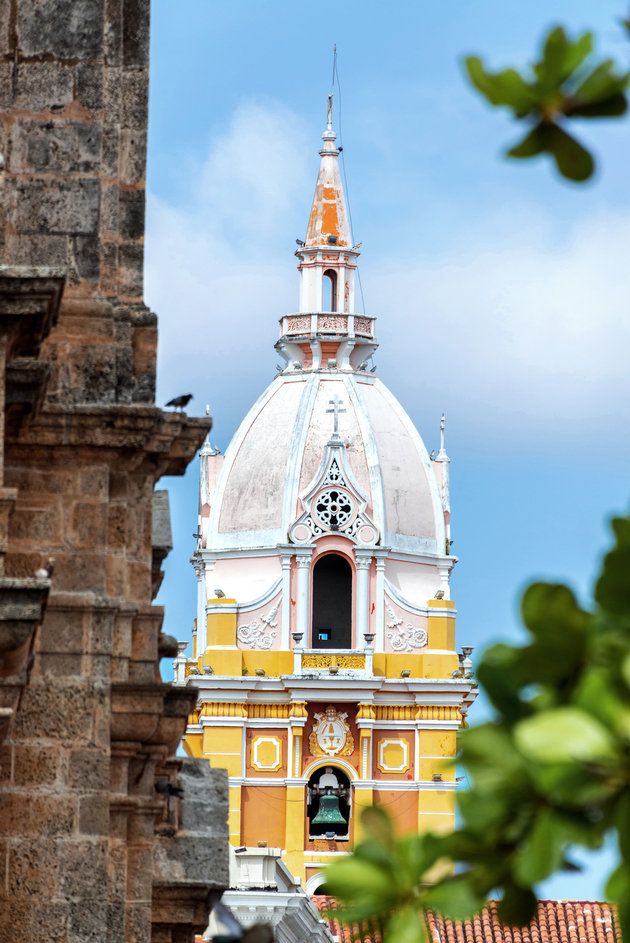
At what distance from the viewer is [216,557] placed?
62594 millimetres

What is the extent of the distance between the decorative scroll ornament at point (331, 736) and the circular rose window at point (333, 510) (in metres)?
4.16

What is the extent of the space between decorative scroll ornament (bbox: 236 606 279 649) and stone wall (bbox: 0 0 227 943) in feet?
158

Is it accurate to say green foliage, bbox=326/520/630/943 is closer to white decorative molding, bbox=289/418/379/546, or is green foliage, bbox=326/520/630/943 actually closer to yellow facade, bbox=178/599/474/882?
yellow facade, bbox=178/599/474/882

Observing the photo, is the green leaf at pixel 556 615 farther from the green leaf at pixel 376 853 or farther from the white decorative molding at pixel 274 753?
the white decorative molding at pixel 274 753

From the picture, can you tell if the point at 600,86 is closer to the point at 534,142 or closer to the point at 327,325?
→ the point at 534,142

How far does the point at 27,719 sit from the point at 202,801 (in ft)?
12.7

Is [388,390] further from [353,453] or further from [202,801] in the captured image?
[202,801]

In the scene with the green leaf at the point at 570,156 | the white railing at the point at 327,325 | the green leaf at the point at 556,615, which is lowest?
the green leaf at the point at 556,615

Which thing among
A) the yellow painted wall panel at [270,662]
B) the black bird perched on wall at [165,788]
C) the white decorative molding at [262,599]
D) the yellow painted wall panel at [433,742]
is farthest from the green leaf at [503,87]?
the white decorative molding at [262,599]

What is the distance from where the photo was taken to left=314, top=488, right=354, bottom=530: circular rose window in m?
61.4

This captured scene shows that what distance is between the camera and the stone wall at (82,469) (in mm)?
11789

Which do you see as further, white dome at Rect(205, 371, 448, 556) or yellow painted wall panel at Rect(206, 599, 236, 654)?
white dome at Rect(205, 371, 448, 556)

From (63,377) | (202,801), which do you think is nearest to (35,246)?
(63,377)

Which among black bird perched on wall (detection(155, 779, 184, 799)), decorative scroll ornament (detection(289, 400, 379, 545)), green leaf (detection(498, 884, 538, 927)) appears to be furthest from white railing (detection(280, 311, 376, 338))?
green leaf (detection(498, 884, 538, 927))
